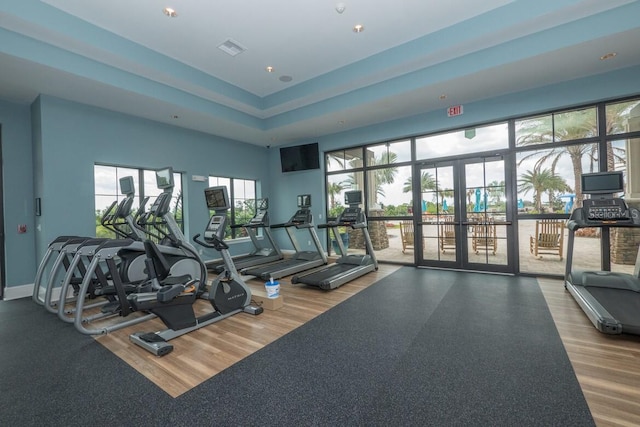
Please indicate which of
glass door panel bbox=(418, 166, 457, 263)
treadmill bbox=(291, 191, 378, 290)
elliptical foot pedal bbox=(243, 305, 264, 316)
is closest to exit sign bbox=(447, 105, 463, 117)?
glass door panel bbox=(418, 166, 457, 263)

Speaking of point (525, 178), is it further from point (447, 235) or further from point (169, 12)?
point (169, 12)

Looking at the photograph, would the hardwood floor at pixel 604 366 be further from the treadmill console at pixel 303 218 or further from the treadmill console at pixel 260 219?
the treadmill console at pixel 260 219

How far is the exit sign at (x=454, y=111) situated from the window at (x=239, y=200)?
5.34 metres

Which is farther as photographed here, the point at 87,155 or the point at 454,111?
the point at 454,111

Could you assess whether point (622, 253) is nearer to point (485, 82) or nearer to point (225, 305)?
point (485, 82)

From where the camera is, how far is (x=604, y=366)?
2.31 metres

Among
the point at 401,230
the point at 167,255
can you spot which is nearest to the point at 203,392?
the point at 167,255

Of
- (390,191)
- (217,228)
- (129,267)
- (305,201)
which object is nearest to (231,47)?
(217,228)

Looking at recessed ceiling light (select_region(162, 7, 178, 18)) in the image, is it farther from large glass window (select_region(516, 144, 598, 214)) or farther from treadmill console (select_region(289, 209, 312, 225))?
large glass window (select_region(516, 144, 598, 214))

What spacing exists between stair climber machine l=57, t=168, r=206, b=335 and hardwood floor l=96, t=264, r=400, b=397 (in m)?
0.37

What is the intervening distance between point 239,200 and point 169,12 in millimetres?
4871

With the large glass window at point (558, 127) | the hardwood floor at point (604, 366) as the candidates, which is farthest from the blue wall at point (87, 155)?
the large glass window at point (558, 127)

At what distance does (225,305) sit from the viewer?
11.5 feet

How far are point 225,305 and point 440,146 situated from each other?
16.4 feet
